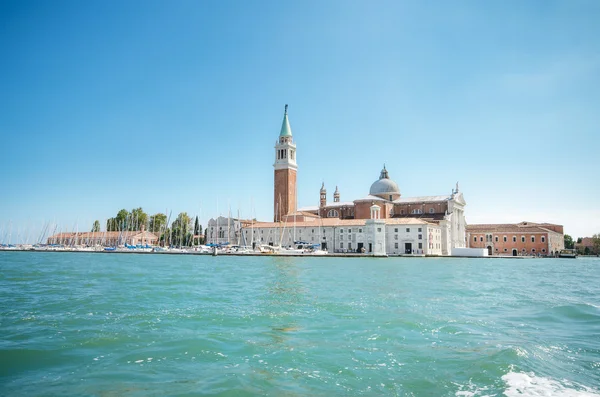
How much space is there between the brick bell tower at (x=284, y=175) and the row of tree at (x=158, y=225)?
13944 millimetres

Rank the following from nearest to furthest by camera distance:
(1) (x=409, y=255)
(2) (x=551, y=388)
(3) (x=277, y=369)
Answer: (2) (x=551, y=388) < (3) (x=277, y=369) < (1) (x=409, y=255)

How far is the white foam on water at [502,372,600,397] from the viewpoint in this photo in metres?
4.50

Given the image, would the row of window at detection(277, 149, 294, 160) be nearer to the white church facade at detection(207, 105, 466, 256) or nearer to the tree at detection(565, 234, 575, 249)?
the white church facade at detection(207, 105, 466, 256)

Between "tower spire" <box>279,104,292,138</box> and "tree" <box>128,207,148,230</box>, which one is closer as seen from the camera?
"tower spire" <box>279,104,292,138</box>

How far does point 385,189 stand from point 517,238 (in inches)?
722

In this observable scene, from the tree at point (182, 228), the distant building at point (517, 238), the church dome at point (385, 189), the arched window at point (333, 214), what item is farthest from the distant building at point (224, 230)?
the distant building at point (517, 238)

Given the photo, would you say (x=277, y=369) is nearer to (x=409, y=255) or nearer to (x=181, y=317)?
(x=181, y=317)

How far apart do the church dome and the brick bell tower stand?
36.1 feet

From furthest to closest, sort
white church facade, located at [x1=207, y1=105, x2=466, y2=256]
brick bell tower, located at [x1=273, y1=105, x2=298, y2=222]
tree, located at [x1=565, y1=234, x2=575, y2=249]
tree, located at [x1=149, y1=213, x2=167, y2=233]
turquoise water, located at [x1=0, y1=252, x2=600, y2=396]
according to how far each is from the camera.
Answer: tree, located at [x1=565, y1=234, x2=575, y2=249] → tree, located at [x1=149, y1=213, x2=167, y2=233] → brick bell tower, located at [x1=273, y1=105, x2=298, y2=222] → white church facade, located at [x1=207, y1=105, x2=466, y2=256] → turquoise water, located at [x1=0, y1=252, x2=600, y2=396]

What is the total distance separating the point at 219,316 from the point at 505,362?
197 inches

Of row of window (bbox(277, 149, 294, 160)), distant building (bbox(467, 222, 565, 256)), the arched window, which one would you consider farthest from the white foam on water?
distant building (bbox(467, 222, 565, 256))

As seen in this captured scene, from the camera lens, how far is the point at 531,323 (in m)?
8.31

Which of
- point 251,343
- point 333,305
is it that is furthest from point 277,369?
point 333,305

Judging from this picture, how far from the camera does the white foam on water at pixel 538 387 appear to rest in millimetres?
4500
